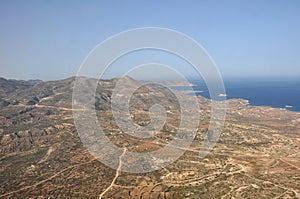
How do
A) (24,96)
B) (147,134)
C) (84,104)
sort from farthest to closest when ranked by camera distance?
(24,96) → (84,104) → (147,134)

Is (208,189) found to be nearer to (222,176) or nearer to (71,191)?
(222,176)

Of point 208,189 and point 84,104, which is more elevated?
point 84,104

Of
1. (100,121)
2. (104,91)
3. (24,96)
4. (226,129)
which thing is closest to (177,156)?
(226,129)

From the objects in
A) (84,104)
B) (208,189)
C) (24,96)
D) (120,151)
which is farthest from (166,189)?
(24,96)

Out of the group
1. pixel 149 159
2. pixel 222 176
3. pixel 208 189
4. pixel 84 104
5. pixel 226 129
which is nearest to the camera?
pixel 208 189

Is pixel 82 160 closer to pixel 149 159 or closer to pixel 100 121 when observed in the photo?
pixel 149 159

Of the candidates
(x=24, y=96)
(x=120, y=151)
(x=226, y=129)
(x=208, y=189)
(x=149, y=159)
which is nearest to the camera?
(x=208, y=189)

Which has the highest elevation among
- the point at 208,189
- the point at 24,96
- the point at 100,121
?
the point at 24,96

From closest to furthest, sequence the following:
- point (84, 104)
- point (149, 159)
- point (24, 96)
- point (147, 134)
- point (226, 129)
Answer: point (149, 159) → point (147, 134) → point (226, 129) → point (84, 104) → point (24, 96)

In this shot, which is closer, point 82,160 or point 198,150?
point 82,160
